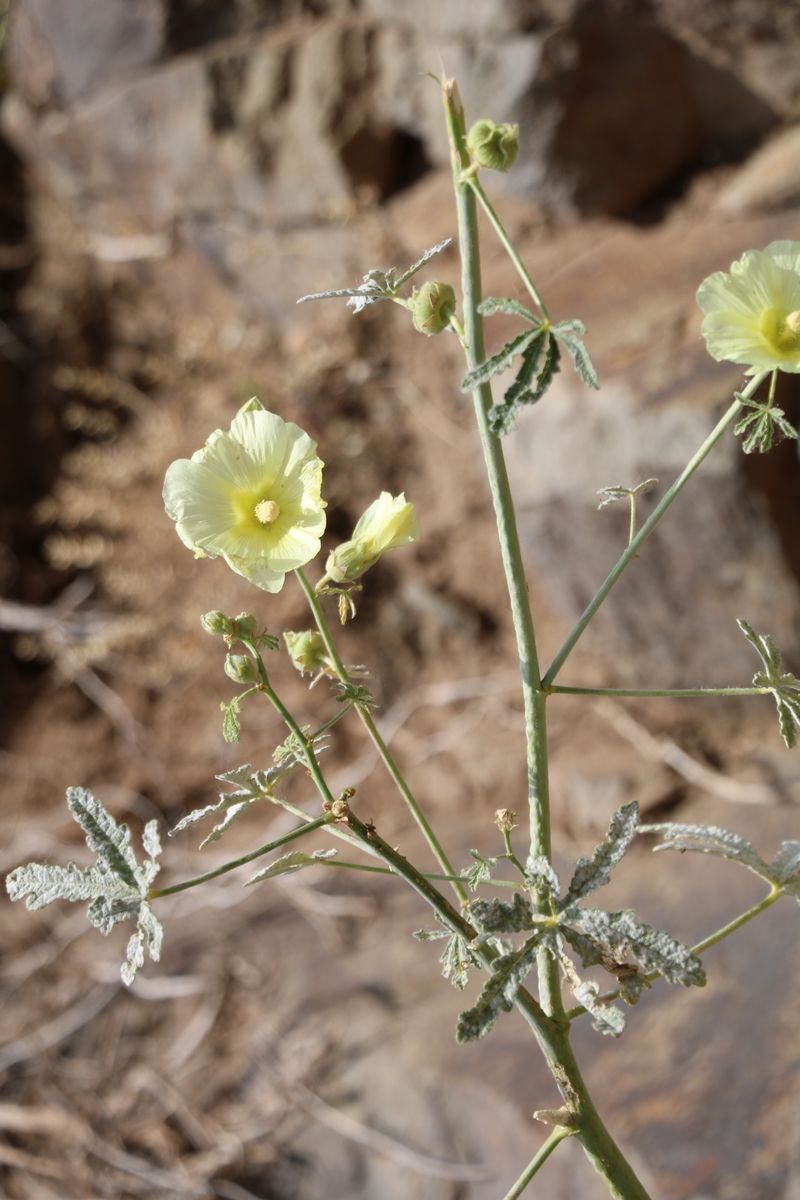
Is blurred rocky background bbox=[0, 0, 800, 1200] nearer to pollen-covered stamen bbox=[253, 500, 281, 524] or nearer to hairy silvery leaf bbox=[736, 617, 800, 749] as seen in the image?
hairy silvery leaf bbox=[736, 617, 800, 749]

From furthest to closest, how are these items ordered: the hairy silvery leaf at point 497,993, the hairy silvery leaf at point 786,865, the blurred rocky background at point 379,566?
the blurred rocky background at point 379,566
the hairy silvery leaf at point 786,865
the hairy silvery leaf at point 497,993

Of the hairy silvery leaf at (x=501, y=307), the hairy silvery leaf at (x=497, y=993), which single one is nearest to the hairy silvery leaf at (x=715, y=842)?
the hairy silvery leaf at (x=497, y=993)

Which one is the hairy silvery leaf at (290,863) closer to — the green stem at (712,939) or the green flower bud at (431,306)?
the green stem at (712,939)

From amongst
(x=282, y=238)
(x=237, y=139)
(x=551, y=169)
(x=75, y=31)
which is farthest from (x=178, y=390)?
(x=551, y=169)

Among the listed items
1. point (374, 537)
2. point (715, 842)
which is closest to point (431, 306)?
point (374, 537)

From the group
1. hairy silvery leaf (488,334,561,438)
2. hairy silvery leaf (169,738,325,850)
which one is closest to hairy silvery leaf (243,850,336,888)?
hairy silvery leaf (169,738,325,850)

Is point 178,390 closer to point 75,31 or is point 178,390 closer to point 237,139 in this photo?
point 237,139
